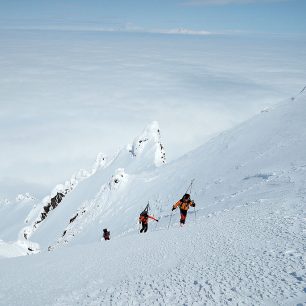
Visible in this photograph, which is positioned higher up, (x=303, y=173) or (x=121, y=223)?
(x=121, y=223)

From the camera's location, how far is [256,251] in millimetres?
8203

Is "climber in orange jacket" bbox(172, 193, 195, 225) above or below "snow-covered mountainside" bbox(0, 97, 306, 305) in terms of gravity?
above

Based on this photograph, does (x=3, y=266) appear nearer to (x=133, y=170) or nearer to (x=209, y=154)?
(x=209, y=154)

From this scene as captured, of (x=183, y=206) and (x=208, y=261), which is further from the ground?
(x=183, y=206)

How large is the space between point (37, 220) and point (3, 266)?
6936cm

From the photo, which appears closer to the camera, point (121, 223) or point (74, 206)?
point (121, 223)

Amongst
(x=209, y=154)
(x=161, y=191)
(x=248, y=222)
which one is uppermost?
(x=209, y=154)

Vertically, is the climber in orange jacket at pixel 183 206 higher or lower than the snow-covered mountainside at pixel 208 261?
higher

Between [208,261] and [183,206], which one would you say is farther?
[183,206]

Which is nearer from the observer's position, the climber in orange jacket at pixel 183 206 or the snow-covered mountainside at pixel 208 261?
the snow-covered mountainside at pixel 208 261

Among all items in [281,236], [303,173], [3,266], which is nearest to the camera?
[281,236]

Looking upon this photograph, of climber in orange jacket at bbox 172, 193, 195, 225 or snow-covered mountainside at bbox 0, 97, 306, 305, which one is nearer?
snow-covered mountainside at bbox 0, 97, 306, 305

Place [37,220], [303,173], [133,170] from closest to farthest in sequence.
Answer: [303,173] → [133,170] → [37,220]

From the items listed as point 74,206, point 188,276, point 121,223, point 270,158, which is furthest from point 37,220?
point 188,276
